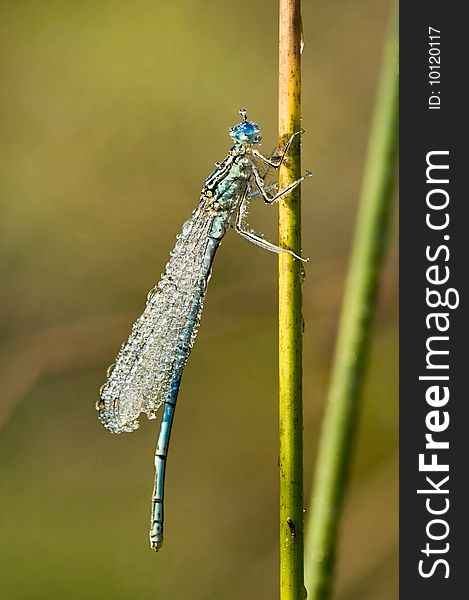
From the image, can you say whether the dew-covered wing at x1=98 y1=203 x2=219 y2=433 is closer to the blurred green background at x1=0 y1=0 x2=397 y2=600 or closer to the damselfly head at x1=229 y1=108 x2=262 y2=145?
the damselfly head at x1=229 y1=108 x2=262 y2=145

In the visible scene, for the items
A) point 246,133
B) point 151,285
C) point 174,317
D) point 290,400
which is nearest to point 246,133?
point 246,133

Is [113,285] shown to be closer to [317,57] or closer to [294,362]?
[317,57]

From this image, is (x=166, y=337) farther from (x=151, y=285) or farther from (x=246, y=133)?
(x=151, y=285)

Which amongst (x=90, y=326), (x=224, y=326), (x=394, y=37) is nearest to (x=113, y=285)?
(x=90, y=326)

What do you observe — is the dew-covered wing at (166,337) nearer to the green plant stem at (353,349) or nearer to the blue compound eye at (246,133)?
the blue compound eye at (246,133)

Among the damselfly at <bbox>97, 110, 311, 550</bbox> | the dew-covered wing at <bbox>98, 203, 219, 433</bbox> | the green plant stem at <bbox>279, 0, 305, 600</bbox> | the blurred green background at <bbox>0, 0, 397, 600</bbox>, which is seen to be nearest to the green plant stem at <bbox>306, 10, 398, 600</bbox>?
the green plant stem at <bbox>279, 0, 305, 600</bbox>
